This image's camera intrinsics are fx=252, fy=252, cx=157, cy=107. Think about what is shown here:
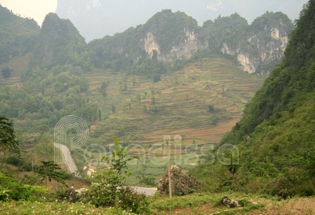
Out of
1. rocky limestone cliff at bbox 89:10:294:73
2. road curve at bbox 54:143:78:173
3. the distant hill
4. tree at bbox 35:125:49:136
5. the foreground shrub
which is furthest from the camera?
the distant hill

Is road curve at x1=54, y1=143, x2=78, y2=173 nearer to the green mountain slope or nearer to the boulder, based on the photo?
the green mountain slope

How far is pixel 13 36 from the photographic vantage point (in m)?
118

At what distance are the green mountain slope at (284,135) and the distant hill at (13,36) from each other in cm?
11184

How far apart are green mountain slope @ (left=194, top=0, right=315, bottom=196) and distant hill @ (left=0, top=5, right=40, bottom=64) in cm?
11184

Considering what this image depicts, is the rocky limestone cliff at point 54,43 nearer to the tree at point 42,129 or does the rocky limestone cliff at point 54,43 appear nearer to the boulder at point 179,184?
the tree at point 42,129

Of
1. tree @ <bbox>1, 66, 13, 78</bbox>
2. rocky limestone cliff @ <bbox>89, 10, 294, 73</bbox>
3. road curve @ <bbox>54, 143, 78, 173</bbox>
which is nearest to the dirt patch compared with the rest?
road curve @ <bbox>54, 143, 78, 173</bbox>

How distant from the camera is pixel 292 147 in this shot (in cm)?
1360

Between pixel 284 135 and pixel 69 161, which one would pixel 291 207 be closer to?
pixel 284 135

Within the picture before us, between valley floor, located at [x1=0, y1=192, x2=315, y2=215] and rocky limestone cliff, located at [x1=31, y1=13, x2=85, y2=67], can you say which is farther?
rocky limestone cliff, located at [x1=31, y1=13, x2=85, y2=67]

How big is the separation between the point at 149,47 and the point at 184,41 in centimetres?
1478

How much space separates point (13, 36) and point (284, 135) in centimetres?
13240

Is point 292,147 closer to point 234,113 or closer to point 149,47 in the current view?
point 234,113

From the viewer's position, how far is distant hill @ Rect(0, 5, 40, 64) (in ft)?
361

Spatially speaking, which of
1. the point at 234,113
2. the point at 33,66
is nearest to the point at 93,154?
the point at 234,113
